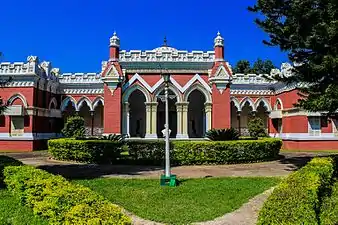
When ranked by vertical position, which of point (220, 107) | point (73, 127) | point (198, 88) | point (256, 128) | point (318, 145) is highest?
point (198, 88)

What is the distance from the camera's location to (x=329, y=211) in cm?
634

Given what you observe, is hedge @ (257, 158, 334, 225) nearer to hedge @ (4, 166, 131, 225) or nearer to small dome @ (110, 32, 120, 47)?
hedge @ (4, 166, 131, 225)

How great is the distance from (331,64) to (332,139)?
52.2 ft

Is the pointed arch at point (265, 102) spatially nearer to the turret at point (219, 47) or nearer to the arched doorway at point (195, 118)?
the arched doorway at point (195, 118)

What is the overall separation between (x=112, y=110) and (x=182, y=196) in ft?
49.0

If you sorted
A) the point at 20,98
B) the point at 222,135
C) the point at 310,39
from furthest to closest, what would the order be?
the point at 20,98
the point at 222,135
the point at 310,39

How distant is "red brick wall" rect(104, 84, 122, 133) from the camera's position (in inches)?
873

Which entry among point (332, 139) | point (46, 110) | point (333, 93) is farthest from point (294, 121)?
point (46, 110)

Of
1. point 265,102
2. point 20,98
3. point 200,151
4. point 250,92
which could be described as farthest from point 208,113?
point 20,98

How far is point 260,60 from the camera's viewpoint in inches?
2290

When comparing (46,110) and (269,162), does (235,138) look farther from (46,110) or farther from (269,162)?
(46,110)

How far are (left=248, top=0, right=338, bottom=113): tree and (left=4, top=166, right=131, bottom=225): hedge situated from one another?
7.67m

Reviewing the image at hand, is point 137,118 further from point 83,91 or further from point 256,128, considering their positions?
point 256,128

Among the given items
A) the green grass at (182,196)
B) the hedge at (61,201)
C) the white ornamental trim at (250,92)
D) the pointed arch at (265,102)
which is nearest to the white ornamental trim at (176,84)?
the white ornamental trim at (250,92)
